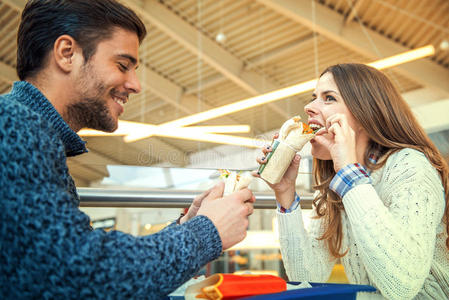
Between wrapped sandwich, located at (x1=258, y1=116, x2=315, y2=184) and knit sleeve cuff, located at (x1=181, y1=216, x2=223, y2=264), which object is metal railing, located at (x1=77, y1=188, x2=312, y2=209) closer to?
wrapped sandwich, located at (x1=258, y1=116, x2=315, y2=184)

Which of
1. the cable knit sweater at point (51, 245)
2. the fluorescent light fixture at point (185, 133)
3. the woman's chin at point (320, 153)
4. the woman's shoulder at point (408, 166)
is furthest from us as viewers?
the fluorescent light fixture at point (185, 133)

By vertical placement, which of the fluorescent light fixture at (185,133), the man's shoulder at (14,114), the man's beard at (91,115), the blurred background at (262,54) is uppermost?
the blurred background at (262,54)

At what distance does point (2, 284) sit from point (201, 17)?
8023 mm

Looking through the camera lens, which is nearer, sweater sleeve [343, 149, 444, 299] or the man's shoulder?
the man's shoulder

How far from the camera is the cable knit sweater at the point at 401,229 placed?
1.09 metres

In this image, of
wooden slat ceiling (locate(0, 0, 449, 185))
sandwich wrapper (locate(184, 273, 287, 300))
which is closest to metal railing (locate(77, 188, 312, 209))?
sandwich wrapper (locate(184, 273, 287, 300))

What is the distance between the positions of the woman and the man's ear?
752 mm

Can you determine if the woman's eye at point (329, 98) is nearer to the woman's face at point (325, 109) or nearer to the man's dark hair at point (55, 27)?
the woman's face at point (325, 109)

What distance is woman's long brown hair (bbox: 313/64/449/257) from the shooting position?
1.46m

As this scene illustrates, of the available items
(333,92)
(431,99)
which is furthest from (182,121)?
(431,99)

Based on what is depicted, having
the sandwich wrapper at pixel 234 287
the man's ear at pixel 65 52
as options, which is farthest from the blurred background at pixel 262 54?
the sandwich wrapper at pixel 234 287

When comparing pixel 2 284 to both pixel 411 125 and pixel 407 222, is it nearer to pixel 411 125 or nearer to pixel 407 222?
pixel 407 222

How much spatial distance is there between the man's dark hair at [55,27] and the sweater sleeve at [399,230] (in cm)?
85

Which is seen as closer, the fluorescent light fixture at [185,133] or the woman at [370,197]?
the woman at [370,197]
